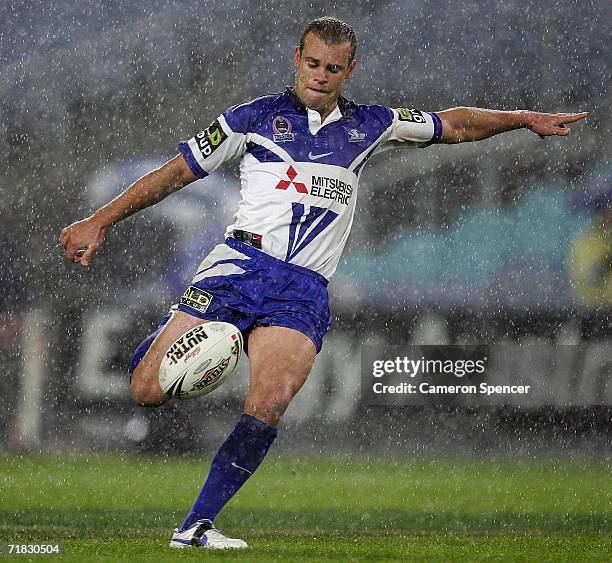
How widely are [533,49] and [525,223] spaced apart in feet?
6.04

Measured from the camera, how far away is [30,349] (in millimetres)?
10258

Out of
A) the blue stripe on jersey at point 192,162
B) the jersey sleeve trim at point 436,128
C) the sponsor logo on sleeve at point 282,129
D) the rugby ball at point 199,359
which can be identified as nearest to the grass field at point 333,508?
the rugby ball at point 199,359

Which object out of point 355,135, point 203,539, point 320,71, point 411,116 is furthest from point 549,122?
point 203,539

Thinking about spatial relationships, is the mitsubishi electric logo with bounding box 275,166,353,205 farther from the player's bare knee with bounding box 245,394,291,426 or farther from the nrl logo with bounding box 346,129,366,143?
the player's bare knee with bounding box 245,394,291,426

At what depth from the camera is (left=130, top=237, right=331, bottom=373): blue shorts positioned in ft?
17.3

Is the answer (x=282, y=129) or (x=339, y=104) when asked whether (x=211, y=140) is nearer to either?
(x=282, y=129)

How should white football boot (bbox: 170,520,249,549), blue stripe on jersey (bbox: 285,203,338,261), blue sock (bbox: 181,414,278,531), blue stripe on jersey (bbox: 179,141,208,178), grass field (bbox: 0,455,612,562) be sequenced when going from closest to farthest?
1. white football boot (bbox: 170,520,249,549)
2. blue sock (bbox: 181,414,278,531)
3. grass field (bbox: 0,455,612,562)
4. blue stripe on jersey (bbox: 285,203,338,261)
5. blue stripe on jersey (bbox: 179,141,208,178)

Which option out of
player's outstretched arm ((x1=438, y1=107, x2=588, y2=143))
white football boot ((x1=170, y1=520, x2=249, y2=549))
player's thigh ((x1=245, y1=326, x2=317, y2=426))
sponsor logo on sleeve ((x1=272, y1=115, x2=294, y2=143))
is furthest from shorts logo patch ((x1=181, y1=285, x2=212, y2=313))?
player's outstretched arm ((x1=438, y1=107, x2=588, y2=143))

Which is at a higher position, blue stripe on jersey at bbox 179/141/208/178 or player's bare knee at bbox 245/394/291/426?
blue stripe on jersey at bbox 179/141/208/178

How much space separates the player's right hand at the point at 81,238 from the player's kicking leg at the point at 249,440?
0.84 meters

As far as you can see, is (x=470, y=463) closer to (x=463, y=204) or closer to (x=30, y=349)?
(x=463, y=204)

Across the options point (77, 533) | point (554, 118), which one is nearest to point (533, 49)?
point (554, 118)

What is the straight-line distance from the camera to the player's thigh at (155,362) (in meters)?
5.14

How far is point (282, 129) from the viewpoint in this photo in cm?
548
